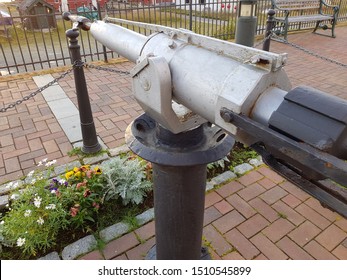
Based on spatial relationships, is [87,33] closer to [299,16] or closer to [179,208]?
[179,208]

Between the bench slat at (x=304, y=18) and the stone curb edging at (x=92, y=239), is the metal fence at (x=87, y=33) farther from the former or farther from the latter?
the stone curb edging at (x=92, y=239)

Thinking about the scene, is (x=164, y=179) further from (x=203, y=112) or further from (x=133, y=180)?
(x=133, y=180)

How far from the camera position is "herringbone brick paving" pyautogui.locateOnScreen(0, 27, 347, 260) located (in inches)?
86.7

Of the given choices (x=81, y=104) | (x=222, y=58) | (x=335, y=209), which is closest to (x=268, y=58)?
(x=222, y=58)

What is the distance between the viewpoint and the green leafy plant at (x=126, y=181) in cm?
253

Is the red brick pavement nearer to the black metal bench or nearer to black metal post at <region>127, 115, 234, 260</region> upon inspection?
black metal post at <region>127, 115, 234, 260</region>

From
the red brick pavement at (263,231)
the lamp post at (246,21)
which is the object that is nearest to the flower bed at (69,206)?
the red brick pavement at (263,231)

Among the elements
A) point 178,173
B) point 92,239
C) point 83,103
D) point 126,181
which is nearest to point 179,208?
point 178,173

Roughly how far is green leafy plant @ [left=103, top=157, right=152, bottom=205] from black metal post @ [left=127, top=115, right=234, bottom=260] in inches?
37.2

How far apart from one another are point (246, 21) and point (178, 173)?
3.39 metres

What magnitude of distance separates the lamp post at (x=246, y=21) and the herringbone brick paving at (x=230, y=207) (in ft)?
5.69

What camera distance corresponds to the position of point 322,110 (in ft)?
2.00

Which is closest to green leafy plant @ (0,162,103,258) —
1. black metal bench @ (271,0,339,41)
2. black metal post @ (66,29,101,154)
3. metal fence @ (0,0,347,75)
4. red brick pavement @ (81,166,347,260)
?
red brick pavement @ (81,166,347,260)

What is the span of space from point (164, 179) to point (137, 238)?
1.15 metres
